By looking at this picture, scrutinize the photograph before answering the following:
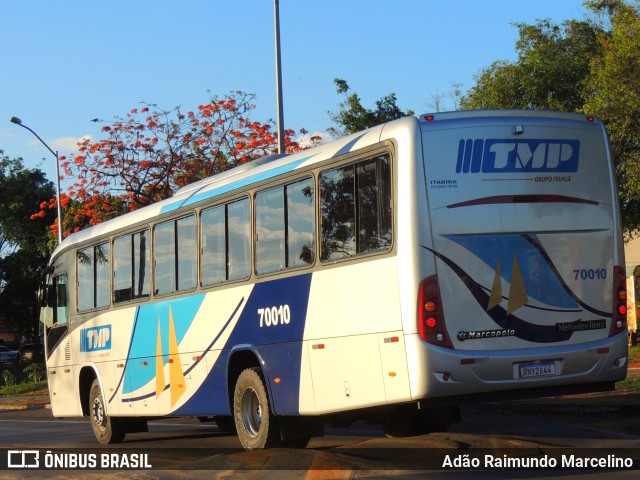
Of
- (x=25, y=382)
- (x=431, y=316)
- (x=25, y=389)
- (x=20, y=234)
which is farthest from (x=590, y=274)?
(x=20, y=234)

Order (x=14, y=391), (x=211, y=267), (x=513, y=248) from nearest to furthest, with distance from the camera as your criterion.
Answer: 1. (x=513, y=248)
2. (x=211, y=267)
3. (x=14, y=391)

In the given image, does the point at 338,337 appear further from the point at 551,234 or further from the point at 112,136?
A: the point at 112,136

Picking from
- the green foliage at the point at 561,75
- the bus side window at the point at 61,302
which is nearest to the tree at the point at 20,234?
the green foliage at the point at 561,75

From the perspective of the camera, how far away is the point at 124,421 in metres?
17.0

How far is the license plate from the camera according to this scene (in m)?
10.3

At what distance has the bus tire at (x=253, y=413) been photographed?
1235 cm

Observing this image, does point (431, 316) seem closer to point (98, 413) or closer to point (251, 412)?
point (251, 412)

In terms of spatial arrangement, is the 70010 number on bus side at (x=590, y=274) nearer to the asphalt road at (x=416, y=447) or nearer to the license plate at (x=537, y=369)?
the license plate at (x=537, y=369)

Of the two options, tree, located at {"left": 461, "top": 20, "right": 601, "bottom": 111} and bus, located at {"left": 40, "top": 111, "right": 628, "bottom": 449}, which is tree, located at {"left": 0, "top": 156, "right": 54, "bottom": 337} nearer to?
tree, located at {"left": 461, "top": 20, "right": 601, "bottom": 111}

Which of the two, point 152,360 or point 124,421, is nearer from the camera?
point 152,360

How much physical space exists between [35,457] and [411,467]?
541 centimetres

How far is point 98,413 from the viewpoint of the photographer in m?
17.2

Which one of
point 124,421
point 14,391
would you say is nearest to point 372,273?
point 124,421

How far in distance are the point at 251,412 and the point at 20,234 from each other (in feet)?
176
